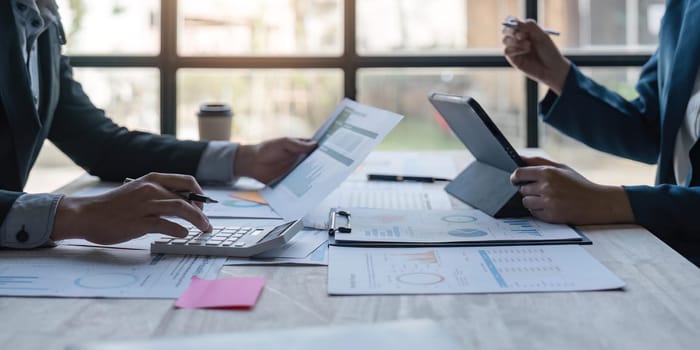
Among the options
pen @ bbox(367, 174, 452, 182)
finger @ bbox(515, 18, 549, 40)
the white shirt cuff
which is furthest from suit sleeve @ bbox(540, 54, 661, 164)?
the white shirt cuff

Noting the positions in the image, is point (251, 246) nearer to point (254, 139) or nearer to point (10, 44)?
point (10, 44)

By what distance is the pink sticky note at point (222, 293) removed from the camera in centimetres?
85

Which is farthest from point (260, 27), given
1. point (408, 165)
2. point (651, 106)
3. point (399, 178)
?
point (651, 106)

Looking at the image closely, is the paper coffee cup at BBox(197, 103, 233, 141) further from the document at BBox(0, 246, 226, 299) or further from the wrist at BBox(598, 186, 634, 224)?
the wrist at BBox(598, 186, 634, 224)

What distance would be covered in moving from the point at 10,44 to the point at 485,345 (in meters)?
1.10

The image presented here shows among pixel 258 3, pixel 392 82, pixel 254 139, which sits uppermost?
pixel 258 3

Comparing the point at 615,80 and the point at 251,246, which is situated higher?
the point at 615,80

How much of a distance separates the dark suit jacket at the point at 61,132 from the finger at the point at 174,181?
0.44 meters

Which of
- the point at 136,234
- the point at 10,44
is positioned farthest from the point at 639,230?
the point at 10,44

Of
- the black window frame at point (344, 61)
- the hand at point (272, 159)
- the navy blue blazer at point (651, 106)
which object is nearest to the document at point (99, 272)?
the hand at point (272, 159)

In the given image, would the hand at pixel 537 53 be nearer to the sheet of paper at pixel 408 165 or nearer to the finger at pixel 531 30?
the finger at pixel 531 30

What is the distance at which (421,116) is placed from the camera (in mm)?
2537

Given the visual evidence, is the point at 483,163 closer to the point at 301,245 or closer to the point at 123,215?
the point at 301,245

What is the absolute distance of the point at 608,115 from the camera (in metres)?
1.89
